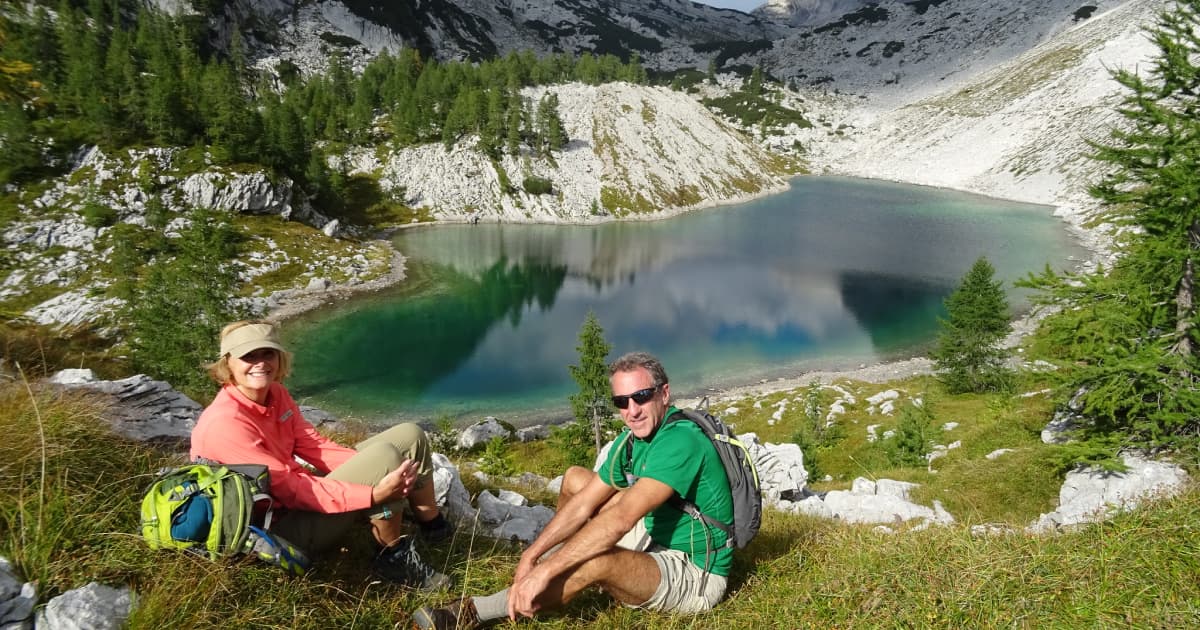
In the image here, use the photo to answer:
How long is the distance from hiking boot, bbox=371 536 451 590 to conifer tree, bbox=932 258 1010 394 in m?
33.0

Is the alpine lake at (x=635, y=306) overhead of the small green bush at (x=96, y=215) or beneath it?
beneath

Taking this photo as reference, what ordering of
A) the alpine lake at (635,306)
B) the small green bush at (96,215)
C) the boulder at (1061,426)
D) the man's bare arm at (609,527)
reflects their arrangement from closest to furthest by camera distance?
1. the man's bare arm at (609,527)
2. the boulder at (1061,426)
3. the alpine lake at (635,306)
4. the small green bush at (96,215)

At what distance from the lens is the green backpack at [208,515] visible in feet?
10.9

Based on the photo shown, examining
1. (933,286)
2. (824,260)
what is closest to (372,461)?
(933,286)

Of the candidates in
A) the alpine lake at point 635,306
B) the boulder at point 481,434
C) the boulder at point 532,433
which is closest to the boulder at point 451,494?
the boulder at point 481,434

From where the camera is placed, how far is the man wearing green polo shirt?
13.0 ft

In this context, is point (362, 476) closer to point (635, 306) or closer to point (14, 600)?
point (14, 600)

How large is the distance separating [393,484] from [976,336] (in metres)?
34.3

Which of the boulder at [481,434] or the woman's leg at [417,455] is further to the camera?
the boulder at [481,434]

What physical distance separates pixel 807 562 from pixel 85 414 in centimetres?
689

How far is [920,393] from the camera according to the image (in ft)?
99.1

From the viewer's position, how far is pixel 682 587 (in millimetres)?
4359

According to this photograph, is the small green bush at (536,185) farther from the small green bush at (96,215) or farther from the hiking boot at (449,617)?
the hiking boot at (449,617)

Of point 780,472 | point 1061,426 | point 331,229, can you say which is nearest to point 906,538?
point 780,472
